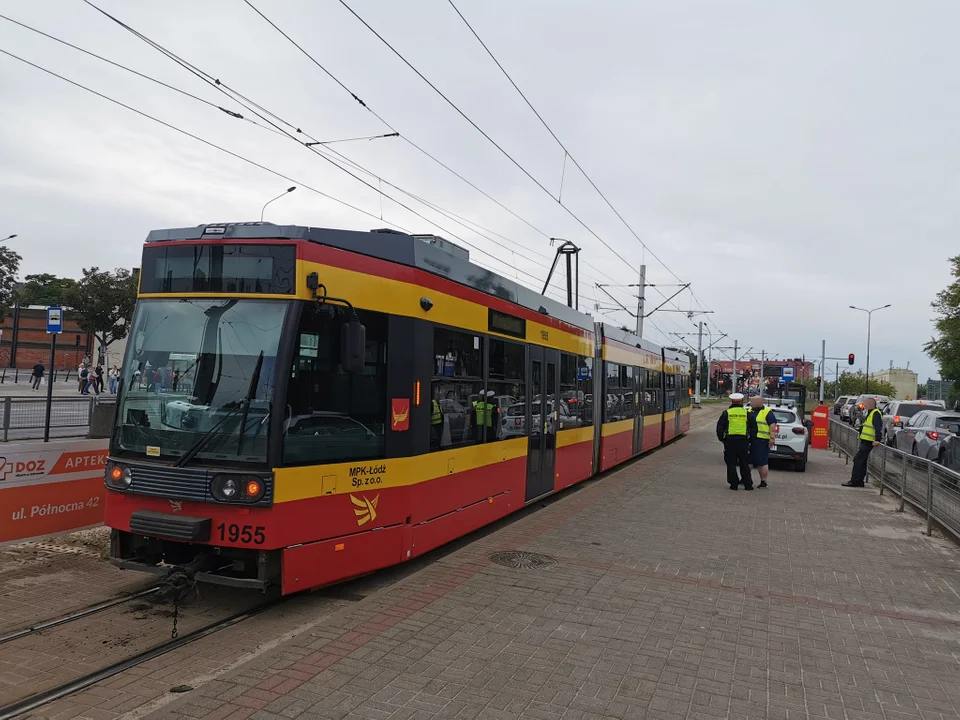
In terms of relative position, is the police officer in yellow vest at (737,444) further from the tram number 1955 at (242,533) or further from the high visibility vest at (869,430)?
the tram number 1955 at (242,533)

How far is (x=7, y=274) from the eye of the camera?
1284 inches

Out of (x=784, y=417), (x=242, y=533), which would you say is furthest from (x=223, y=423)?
(x=784, y=417)

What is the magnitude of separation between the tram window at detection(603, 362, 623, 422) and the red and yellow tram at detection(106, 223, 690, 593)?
7809mm

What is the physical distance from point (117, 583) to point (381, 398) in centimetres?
280

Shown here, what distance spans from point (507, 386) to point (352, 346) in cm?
368

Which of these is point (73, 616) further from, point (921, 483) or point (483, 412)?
point (921, 483)

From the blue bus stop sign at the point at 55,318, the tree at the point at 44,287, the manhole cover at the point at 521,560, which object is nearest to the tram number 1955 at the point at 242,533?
the manhole cover at the point at 521,560

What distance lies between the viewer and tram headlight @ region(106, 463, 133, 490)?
5.65 meters

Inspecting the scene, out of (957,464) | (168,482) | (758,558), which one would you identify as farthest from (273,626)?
(957,464)

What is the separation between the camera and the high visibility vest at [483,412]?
8119 mm

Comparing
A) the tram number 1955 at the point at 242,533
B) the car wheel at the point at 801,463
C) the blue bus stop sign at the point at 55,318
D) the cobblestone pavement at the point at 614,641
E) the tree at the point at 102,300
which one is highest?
the tree at the point at 102,300

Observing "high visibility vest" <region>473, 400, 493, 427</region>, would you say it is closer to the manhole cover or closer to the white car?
the manhole cover

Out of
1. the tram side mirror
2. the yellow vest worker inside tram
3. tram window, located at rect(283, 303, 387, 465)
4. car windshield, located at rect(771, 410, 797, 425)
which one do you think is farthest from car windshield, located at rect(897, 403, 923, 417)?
the tram side mirror

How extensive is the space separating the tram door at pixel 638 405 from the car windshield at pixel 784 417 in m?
3.20
